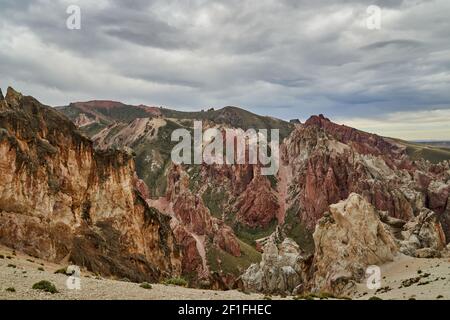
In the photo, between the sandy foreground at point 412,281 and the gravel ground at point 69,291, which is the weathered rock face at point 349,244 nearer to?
the sandy foreground at point 412,281

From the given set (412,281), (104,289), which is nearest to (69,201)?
(104,289)

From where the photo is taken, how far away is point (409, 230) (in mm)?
102312

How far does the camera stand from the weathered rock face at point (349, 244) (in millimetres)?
75938

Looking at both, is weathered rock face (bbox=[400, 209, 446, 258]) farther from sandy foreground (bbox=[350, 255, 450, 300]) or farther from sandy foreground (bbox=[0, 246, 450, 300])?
sandy foreground (bbox=[0, 246, 450, 300])

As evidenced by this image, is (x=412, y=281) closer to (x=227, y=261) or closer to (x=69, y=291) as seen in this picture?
(x=69, y=291)

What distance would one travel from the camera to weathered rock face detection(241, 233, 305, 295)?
9788cm

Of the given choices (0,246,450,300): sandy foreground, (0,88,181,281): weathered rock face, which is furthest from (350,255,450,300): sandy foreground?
(0,88,181,281): weathered rock face

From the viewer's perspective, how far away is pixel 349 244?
3189 inches

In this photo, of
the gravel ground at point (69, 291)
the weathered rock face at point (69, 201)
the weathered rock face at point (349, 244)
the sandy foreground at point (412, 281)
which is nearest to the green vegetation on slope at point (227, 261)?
the weathered rock face at point (349, 244)

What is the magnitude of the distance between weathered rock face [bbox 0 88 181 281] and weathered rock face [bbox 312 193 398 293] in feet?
98.7

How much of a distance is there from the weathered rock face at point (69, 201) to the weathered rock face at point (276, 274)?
24.4m

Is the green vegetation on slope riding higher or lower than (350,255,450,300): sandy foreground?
lower

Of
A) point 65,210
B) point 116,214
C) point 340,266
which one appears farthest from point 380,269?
point 65,210
